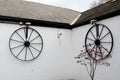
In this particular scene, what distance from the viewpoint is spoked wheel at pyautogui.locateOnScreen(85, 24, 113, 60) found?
6922 millimetres

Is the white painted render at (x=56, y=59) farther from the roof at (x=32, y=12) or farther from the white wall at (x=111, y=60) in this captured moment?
the roof at (x=32, y=12)

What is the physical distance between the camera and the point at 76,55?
28.6ft

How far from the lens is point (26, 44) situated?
7.71 m

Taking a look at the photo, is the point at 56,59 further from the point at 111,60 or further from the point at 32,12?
the point at 111,60

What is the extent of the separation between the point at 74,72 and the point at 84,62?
1012mm

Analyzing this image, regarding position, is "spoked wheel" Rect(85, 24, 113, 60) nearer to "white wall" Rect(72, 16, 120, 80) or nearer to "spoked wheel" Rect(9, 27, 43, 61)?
"white wall" Rect(72, 16, 120, 80)

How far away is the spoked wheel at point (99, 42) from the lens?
6.92 metres

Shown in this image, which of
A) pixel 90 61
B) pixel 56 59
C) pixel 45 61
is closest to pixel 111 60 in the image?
pixel 90 61

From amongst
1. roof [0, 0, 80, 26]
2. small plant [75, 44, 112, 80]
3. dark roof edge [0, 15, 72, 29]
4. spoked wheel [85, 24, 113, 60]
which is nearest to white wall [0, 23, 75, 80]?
dark roof edge [0, 15, 72, 29]

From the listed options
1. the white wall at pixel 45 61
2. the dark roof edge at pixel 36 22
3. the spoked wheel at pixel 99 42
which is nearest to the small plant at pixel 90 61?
the spoked wheel at pixel 99 42

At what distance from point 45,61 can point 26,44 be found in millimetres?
1237

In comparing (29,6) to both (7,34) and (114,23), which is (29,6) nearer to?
(7,34)

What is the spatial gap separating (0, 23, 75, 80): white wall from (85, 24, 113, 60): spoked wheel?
1.41 metres

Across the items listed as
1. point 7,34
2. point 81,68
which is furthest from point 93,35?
point 7,34
